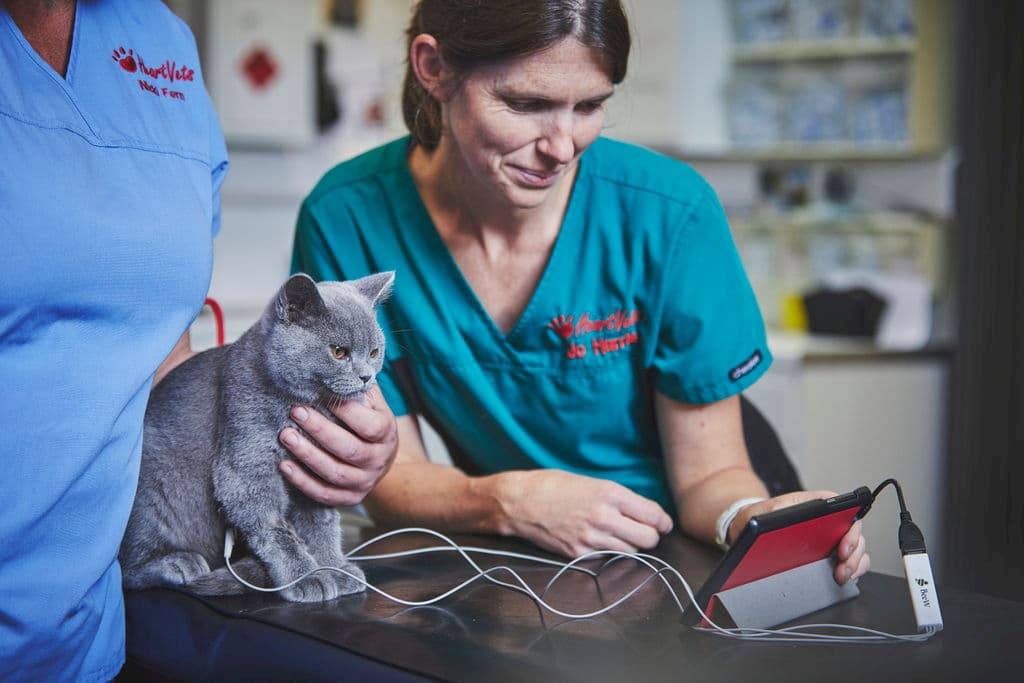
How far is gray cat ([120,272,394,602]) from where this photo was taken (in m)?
1.02

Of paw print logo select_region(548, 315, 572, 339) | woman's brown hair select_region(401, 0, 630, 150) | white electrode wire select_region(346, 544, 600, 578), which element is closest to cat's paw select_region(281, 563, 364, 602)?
white electrode wire select_region(346, 544, 600, 578)

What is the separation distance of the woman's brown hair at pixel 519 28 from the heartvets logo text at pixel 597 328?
30cm

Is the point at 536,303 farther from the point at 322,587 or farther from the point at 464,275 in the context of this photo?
the point at 322,587

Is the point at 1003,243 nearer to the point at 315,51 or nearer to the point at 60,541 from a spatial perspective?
the point at 315,51

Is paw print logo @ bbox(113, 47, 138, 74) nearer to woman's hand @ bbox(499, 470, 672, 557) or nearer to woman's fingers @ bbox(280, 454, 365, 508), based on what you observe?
woman's fingers @ bbox(280, 454, 365, 508)

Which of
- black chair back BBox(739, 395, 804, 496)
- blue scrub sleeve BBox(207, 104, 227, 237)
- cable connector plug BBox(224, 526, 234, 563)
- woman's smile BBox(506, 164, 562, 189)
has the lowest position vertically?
black chair back BBox(739, 395, 804, 496)

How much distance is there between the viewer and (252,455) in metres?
1.02

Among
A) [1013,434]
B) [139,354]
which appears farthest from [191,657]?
[1013,434]

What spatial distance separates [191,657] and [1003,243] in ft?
9.92

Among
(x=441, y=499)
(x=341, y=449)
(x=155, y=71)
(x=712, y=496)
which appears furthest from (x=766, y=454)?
(x=155, y=71)

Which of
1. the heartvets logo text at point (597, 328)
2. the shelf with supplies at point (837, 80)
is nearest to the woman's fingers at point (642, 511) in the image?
the heartvets logo text at point (597, 328)

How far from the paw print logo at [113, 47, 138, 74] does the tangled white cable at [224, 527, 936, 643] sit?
18.1 inches

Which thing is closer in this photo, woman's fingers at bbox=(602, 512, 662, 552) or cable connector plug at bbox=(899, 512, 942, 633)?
cable connector plug at bbox=(899, 512, 942, 633)

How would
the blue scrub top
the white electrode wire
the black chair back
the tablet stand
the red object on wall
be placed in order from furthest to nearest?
the red object on wall, the black chair back, the white electrode wire, the tablet stand, the blue scrub top
